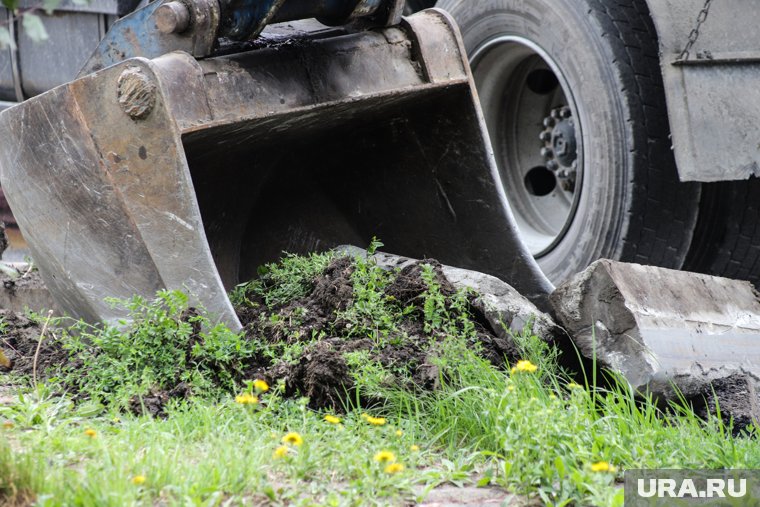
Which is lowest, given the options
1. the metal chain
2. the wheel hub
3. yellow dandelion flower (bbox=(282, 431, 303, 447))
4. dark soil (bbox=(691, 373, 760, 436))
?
dark soil (bbox=(691, 373, 760, 436))

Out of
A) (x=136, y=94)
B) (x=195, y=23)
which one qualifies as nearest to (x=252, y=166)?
(x=195, y=23)

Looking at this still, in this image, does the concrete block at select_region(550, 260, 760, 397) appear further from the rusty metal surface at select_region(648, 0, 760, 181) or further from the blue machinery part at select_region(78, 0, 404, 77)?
the blue machinery part at select_region(78, 0, 404, 77)

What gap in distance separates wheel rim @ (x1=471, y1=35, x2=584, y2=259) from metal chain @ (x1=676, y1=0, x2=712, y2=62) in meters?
0.90

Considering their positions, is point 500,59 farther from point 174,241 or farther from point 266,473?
point 266,473

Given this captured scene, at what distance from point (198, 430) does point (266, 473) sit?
33cm

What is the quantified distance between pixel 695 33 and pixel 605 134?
576 mm

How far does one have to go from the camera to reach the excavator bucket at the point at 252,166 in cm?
296

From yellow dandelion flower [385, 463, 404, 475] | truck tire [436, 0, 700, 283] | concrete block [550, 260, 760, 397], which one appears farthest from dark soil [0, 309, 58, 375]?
truck tire [436, 0, 700, 283]

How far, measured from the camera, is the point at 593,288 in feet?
9.92

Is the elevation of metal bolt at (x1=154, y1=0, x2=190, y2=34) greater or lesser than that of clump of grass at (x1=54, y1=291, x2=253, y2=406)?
greater

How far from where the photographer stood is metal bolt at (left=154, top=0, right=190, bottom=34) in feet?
10.0

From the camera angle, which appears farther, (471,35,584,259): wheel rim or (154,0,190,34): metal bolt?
(471,35,584,259): wheel rim

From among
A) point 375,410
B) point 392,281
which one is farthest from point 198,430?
point 392,281

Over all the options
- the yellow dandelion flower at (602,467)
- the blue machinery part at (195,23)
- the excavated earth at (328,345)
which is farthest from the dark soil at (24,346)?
the yellow dandelion flower at (602,467)
